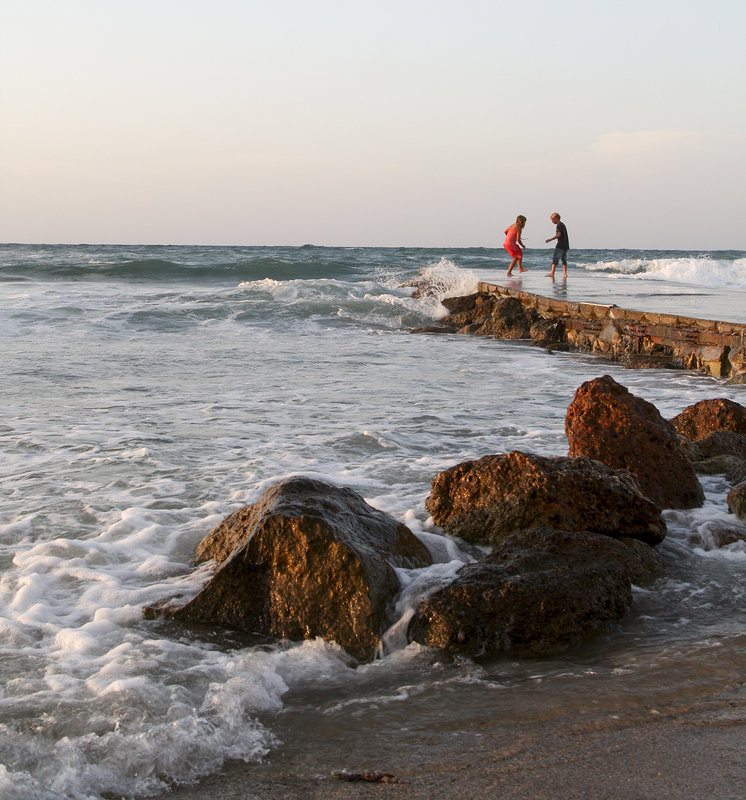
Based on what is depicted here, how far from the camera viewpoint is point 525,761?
2467 mm

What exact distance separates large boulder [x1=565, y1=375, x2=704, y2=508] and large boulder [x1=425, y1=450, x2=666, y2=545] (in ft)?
1.79

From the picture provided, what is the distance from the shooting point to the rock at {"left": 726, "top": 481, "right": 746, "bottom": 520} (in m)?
4.74

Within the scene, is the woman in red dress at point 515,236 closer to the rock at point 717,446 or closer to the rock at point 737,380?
the rock at point 737,380

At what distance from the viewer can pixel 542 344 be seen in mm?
13781

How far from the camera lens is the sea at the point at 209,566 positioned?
2740 mm

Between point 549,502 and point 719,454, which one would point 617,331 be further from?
point 549,502

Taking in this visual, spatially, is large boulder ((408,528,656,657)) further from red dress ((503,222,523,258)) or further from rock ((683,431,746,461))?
red dress ((503,222,523,258))

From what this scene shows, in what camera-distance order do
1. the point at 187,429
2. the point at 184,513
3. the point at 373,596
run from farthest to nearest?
the point at 187,429 < the point at 184,513 < the point at 373,596

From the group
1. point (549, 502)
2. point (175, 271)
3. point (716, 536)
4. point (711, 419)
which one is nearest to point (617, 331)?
point (711, 419)

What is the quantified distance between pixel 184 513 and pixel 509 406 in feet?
14.1

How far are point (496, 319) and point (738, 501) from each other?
10.9 m

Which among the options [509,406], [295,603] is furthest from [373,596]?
[509,406]

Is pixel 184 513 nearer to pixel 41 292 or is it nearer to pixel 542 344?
pixel 542 344

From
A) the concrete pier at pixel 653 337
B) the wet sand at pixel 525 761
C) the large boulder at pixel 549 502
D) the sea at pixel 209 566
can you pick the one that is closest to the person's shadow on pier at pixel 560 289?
the concrete pier at pixel 653 337
